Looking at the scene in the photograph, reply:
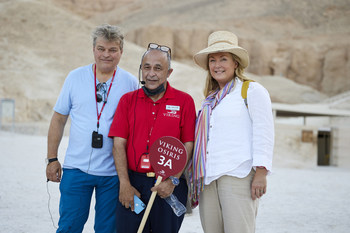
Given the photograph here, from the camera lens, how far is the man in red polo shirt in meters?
2.82

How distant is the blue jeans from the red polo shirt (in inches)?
15.2

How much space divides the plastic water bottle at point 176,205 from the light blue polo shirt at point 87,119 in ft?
2.00

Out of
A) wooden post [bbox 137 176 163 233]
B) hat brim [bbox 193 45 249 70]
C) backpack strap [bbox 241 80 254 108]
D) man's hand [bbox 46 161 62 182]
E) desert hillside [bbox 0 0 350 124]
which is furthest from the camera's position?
desert hillside [bbox 0 0 350 124]

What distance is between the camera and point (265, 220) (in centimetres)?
580

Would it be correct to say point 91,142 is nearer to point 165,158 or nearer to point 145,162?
point 145,162

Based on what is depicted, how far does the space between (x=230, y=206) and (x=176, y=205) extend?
402mm

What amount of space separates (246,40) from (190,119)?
158 ft

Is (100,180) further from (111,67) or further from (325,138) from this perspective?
(325,138)

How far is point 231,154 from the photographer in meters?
2.82

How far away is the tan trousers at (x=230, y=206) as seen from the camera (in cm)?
276

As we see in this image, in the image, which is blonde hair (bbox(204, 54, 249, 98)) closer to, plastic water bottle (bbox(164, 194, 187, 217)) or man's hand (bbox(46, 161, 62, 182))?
plastic water bottle (bbox(164, 194, 187, 217))

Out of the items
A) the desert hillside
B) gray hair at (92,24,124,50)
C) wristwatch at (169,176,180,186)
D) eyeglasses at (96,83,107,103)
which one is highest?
the desert hillside

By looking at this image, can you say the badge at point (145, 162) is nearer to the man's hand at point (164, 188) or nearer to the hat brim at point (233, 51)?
the man's hand at point (164, 188)

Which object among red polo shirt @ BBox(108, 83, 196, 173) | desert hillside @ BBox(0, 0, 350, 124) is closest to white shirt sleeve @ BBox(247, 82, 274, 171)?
red polo shirt @ BBox(108, 83, 196, 173)
